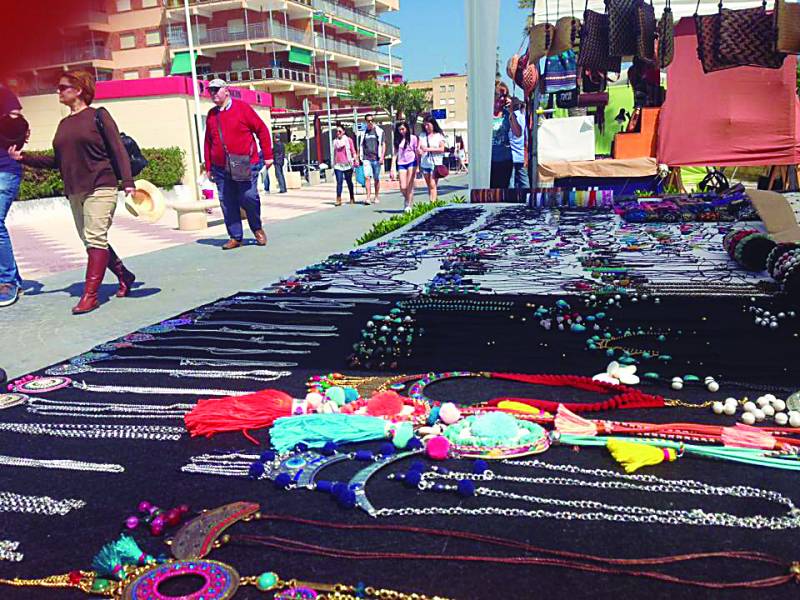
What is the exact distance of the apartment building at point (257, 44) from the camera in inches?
23.4

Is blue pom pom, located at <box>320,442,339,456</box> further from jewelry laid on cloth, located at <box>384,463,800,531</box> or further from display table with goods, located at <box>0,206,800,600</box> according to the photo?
jewelry laid on cloth, located at <box>384,463,800,531</box>

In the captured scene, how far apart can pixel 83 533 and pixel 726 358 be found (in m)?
2.38

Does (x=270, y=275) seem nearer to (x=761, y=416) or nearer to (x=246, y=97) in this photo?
(x=761, y=416)

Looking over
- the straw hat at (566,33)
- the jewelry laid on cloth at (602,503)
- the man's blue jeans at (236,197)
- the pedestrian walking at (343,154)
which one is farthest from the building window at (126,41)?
the pedestrian walking at (343,154)

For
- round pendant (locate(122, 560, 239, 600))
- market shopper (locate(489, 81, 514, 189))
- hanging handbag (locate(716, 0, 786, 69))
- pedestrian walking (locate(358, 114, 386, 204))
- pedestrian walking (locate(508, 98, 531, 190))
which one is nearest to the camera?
round pendant (locate(122, 560, 239, 600))

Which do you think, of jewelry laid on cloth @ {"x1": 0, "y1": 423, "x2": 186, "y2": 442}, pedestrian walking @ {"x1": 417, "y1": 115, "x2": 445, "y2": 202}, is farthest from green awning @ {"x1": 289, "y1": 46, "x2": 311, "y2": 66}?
jewelry laid on cloth @ {"x1": 0, "y1": 423, "x2": 186, "y2": 442}

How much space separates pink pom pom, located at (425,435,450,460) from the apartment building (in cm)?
128

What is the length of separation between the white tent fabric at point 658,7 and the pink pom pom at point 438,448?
22.0 feet

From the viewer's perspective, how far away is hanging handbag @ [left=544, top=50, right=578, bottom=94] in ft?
28.1

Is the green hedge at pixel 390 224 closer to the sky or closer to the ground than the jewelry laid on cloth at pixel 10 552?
closer to the sky

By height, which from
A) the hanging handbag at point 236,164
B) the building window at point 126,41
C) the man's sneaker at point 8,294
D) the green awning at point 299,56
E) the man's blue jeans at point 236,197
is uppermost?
the green awning at point 299,56

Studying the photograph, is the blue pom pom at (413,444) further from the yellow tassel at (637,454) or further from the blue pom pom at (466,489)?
the yellow tassel at (637,454)

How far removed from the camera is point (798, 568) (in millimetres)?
1372

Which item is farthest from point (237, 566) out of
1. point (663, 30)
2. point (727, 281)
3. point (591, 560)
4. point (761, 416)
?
point (663, 30)
